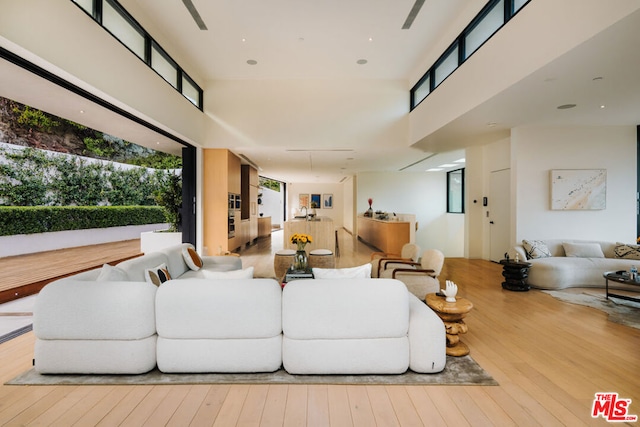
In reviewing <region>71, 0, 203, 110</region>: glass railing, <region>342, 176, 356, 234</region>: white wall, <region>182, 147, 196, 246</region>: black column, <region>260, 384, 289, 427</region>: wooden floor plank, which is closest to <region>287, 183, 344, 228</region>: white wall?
<region>342, 176, 356, 234</region>: white wall

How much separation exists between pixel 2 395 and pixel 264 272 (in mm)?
4146

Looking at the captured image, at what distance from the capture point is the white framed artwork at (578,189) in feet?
19.0

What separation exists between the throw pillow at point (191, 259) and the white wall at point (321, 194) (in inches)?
495

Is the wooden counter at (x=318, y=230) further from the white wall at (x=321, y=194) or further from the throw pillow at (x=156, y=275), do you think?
the white wall at (x=321, y=194)

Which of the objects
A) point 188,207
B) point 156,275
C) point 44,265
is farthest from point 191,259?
point 44,265

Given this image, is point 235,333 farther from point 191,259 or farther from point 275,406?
point 191,259

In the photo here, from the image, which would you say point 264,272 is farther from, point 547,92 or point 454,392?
point 547,92

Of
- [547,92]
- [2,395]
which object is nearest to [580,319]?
[547,92]

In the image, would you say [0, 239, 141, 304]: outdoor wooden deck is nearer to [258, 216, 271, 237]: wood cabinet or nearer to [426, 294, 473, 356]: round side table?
[258, 216, 271, 237]: wood cabinet

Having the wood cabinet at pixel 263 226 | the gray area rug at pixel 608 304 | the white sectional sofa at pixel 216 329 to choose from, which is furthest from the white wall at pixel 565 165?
the wood cabinet at pixel 263 226

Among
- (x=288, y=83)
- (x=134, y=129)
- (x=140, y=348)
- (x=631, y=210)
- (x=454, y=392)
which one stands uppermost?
(x=288, y=83)

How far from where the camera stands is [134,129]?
18.9 feet

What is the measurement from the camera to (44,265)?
647 centimetres

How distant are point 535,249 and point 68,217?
12.1 m
